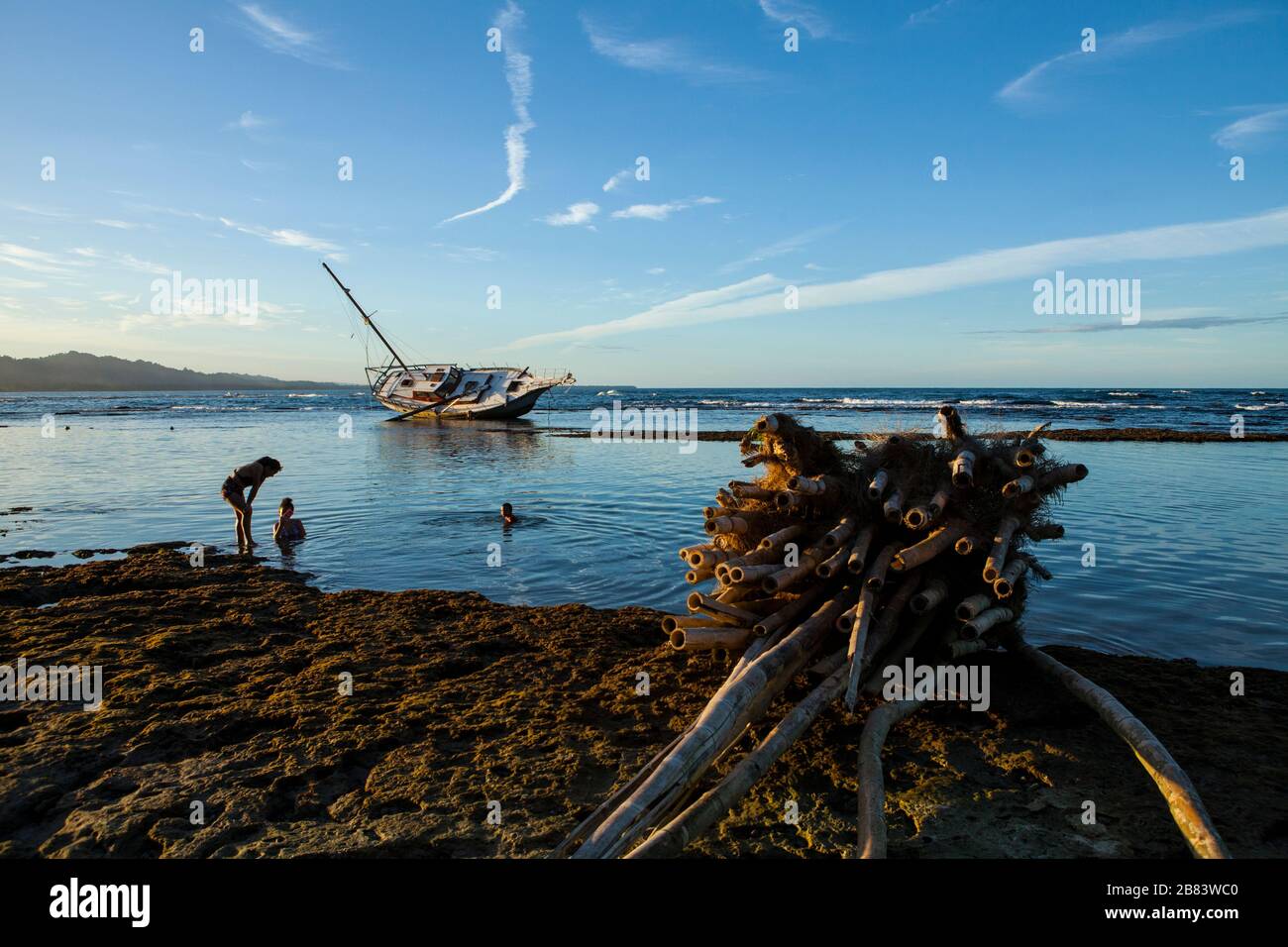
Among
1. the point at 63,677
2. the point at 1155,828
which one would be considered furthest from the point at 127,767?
the point at 1155,828

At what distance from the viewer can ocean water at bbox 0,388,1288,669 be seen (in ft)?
28.8

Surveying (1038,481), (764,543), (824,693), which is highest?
(1038,481)

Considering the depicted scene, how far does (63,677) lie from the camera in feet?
19.6

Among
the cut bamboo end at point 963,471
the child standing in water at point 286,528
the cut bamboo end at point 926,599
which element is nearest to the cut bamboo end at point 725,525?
the cut bamboo end at point 926,599

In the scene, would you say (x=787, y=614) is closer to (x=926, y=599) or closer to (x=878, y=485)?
(x=926, y=599)

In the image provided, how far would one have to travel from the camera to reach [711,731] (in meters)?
4.03

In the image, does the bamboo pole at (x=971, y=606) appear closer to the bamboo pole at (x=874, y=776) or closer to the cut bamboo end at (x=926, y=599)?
the cut bamboo end at (x=926, y=599)

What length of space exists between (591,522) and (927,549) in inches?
369

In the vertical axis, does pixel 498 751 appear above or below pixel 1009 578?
below

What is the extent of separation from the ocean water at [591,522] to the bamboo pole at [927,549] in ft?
9.02

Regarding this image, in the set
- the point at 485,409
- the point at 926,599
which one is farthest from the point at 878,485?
the point at 485,409

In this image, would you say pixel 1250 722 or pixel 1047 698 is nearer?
pixel 1250 722

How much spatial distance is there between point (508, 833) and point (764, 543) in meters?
3.21
